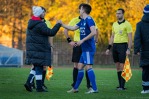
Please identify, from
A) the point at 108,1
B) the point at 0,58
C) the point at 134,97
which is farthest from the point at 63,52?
the point at 134,97

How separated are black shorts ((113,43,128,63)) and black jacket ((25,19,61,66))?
3007 millimetres

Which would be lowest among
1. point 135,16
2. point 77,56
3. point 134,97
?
point 134,97

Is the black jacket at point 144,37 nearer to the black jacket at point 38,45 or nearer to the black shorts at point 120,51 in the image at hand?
the black jacket at point 38,45

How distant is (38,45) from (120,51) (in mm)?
3305

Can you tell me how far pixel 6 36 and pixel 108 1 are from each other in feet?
48.7

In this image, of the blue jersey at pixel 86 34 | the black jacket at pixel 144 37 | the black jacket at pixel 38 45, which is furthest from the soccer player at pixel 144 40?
the black jacket at pixel 38 45

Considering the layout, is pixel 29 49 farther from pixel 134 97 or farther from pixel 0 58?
pixel 0 58

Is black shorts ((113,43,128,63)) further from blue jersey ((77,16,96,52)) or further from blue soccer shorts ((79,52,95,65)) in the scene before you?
blue soccer shorts ((79,52,95,65))

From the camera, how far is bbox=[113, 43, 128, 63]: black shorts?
54.4 ft

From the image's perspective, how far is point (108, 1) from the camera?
51.6m

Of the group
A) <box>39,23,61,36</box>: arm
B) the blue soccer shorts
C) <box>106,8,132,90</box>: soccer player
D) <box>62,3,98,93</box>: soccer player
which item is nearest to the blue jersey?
<box>62,3,98,93</box>: soccer player

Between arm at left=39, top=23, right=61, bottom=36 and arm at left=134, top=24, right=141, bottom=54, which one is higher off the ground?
arm at left=39, top=23, right=61, bottom=36

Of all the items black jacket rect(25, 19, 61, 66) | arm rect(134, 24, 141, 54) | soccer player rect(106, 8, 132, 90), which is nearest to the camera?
arm rect(134, 24, 141, 54)

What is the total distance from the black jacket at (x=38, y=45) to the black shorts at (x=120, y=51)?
3007mm
